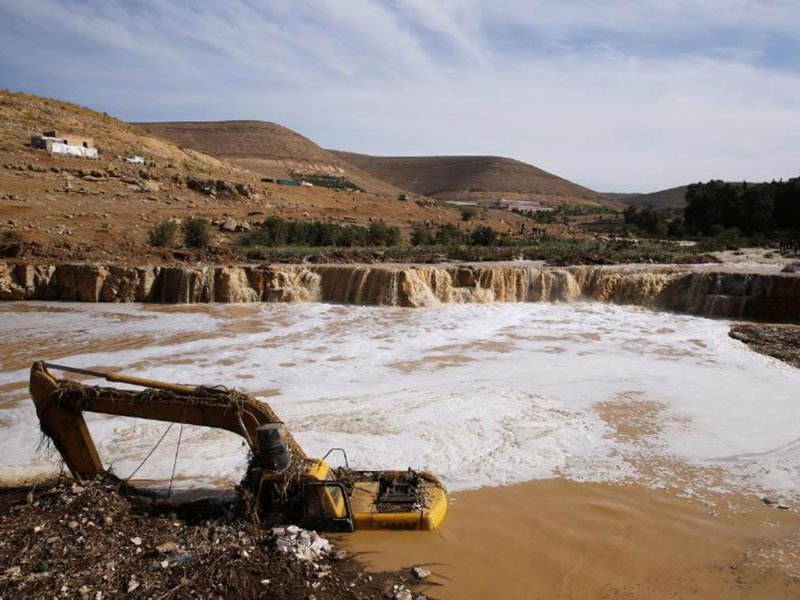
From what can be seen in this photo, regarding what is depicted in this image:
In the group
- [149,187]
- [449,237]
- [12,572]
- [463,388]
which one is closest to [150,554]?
[12,572]

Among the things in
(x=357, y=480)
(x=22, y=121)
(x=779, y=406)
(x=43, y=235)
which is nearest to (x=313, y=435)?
(x=357, y=480)

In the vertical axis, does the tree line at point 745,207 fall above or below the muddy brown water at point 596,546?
above

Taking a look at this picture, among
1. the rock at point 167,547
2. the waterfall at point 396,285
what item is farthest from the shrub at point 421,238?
the rock at point 167,547

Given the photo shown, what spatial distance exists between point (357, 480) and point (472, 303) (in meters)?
15.8

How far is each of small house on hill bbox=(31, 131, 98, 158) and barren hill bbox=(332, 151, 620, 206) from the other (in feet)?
171

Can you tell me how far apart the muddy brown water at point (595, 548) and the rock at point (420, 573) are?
4cm

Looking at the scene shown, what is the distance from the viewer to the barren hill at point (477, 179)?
8812 centimetres

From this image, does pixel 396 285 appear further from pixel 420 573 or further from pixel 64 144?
pixel 64 144

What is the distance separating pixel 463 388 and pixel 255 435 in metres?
6.26

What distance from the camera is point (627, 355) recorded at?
46.0ft

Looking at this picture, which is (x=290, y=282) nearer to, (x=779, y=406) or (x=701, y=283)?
(x=701, y=283)

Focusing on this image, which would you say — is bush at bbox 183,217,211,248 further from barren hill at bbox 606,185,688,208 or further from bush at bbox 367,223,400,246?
barren hill at bbox 606,185,688,208

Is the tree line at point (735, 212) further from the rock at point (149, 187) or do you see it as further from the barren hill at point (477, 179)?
the barren hill at point (477, 179)

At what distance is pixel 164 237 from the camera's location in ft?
85.4
